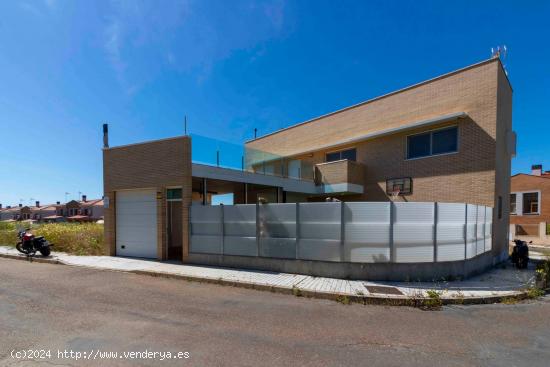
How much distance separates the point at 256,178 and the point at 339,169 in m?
4.64

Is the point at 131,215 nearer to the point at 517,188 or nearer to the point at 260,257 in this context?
the point at 260,257

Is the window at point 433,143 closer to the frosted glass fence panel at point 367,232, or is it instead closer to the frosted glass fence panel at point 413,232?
the frosted glass fence panel at point 413,232

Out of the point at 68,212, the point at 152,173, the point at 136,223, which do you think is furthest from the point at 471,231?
the point at 68,212

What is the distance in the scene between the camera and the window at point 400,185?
12.9 m

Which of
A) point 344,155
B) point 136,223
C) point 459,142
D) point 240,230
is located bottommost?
point 136,223

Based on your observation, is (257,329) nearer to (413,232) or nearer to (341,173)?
(413,232)

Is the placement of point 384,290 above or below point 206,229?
below

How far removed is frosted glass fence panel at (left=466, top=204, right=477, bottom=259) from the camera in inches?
328

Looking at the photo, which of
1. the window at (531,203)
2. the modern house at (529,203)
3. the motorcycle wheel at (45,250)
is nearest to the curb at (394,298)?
the motorcycle wheel at (45,250)

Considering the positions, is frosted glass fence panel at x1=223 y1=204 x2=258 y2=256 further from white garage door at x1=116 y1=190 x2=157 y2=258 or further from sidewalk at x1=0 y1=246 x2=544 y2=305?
white garage door at x1=116 y1=190 x2=157 y2=258

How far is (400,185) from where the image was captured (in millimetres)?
13234

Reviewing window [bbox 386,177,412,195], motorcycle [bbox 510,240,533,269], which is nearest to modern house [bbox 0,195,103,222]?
window [bbox 386,177,412,195]

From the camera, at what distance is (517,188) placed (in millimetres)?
26078

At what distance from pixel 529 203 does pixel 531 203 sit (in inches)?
5.4
